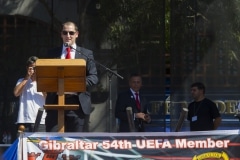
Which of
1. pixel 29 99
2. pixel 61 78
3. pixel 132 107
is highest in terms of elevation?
pixel 61 78

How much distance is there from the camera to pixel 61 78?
6.91 metres

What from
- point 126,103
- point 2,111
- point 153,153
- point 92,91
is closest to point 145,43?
point 92,91

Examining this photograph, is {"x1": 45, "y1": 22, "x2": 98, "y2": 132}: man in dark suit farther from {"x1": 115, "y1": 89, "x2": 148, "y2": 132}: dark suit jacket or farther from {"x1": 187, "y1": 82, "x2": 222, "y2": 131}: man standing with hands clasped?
{"x1": 187, "y1": 82, "x2": 222, "y2": 131}: man standing with hands clasped

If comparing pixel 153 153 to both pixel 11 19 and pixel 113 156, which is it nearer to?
pixel 113 156

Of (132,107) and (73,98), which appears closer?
(73,98)

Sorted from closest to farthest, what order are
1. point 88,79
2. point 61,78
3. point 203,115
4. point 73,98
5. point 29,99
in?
point 61,78, point 88,79, point 73,98, point 29,99, point 203,115

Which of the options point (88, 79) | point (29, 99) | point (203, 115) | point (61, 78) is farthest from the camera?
point (203, 115)

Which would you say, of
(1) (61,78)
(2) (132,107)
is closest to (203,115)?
(2) (132,107)

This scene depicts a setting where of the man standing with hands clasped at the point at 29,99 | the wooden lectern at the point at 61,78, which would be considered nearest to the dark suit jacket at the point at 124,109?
the man standing with hands clasped at the point at 29,99

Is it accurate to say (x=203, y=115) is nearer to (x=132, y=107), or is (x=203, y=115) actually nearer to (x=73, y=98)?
(x=132, y=107)

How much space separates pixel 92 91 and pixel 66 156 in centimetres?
491

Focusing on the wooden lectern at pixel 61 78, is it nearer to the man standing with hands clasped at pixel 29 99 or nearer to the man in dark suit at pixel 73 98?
the man in dark suit at pixel 73 98

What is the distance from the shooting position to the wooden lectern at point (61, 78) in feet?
22.2

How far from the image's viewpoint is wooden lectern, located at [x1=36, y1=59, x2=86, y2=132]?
6762mm
